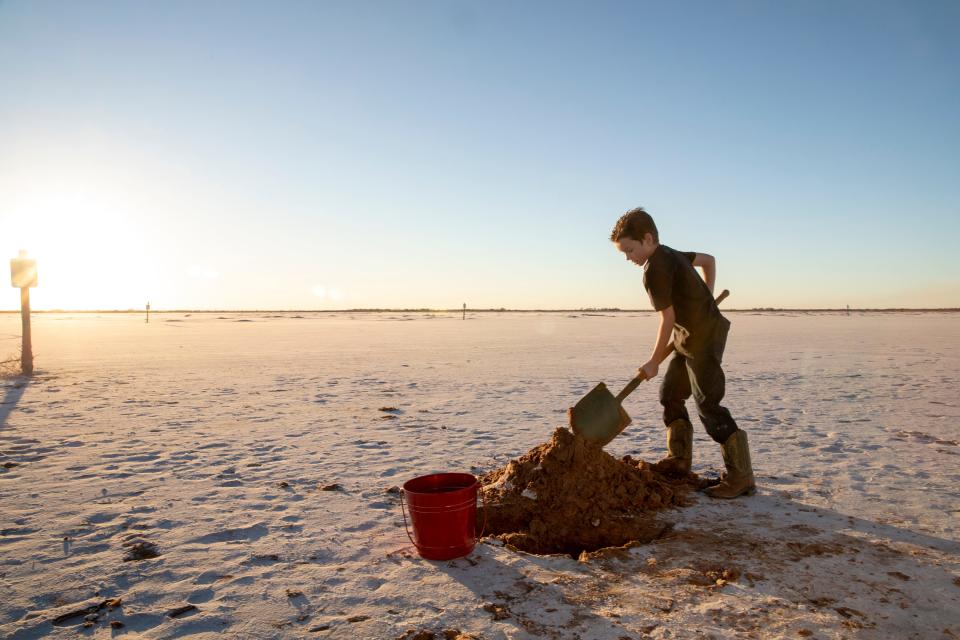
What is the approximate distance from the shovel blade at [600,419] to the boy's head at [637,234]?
3.30 ft

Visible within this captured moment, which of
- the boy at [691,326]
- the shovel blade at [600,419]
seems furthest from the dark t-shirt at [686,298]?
the shovel blade at [600,419]

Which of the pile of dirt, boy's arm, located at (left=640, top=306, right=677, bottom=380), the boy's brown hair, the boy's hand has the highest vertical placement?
the boy's brown hair

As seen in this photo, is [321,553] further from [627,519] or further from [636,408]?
[636,408]

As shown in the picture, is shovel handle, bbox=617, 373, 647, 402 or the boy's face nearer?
shovel handle, bbox=617, 373, 647, 402

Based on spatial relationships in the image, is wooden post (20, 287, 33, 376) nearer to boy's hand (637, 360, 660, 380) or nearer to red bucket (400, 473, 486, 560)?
red bucket (400, 473, 486, 560)

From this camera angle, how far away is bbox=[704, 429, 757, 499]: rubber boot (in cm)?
402

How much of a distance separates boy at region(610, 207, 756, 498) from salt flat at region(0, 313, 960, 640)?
0.33m

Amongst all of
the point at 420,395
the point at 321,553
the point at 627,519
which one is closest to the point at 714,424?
the point at 627,519

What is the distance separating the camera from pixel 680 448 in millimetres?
4508

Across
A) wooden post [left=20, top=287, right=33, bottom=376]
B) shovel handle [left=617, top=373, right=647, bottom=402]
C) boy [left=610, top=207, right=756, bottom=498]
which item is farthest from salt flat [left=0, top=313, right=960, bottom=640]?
wooden post [left=20, top=287, right=33, bottom=376]

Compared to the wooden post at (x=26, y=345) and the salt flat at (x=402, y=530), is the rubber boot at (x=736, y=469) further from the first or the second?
the wooden post at (x=26, y=345)

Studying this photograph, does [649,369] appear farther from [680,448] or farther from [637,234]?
[680,448]

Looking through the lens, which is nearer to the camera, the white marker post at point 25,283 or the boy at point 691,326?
the boy at point 691,326

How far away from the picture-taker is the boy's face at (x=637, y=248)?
12.7 ft
